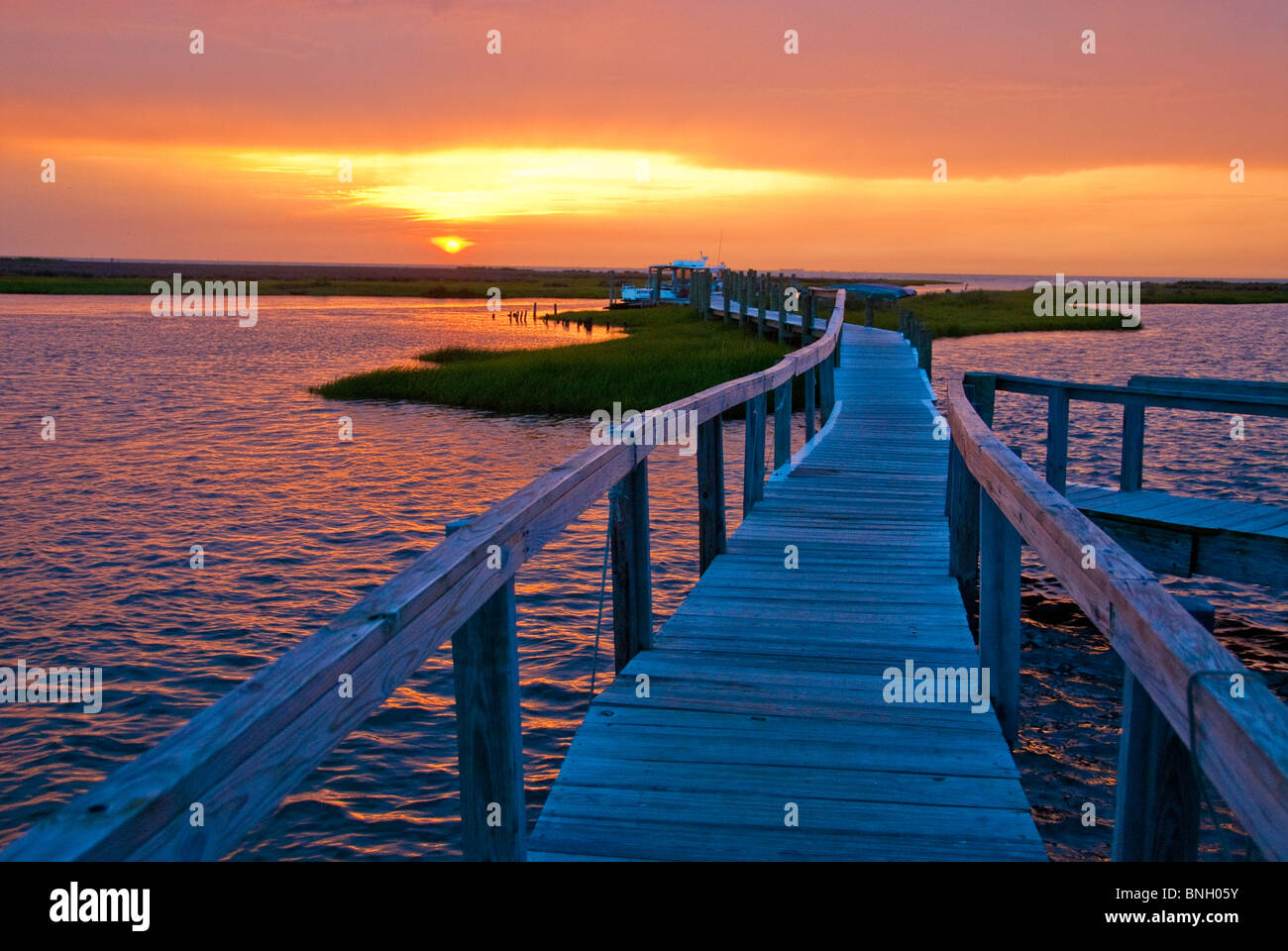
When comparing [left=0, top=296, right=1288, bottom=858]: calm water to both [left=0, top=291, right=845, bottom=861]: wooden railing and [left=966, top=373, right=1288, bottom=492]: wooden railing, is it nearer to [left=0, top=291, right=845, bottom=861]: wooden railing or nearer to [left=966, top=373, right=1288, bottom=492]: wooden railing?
[left=966, top=373, right=1288, bottom=492]: wooden railing

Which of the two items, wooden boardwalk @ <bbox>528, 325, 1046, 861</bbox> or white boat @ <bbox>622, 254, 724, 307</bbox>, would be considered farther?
white boat @ <bbox>622, 254, 724, 307</bbox>

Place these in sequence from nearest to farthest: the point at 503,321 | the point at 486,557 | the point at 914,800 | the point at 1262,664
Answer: the point at 486,557, the point at 914,800, the point at 1262,664, the point at 503,321

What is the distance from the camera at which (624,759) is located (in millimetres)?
3842

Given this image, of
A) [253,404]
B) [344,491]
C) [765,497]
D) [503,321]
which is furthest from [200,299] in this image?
[765,497]

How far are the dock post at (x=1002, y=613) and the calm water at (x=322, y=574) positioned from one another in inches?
84.9

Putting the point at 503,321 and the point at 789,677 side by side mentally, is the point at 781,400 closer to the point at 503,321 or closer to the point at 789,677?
the point at 789,677

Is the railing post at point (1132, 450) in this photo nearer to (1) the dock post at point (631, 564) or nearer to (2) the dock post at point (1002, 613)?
(2) the dock post at point (1002, 613)

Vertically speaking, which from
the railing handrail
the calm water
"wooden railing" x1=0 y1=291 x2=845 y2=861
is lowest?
the calm water

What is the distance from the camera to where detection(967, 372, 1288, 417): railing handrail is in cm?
→ 735

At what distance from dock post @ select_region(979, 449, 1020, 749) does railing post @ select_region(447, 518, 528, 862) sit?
6.68ft

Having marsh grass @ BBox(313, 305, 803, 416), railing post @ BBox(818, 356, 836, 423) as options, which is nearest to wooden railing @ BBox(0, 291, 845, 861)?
railing post @ BBox(818, 356, 836, 423)

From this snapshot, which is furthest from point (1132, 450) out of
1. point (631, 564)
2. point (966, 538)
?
point (631, 564)

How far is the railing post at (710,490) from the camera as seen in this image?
20.1ft
